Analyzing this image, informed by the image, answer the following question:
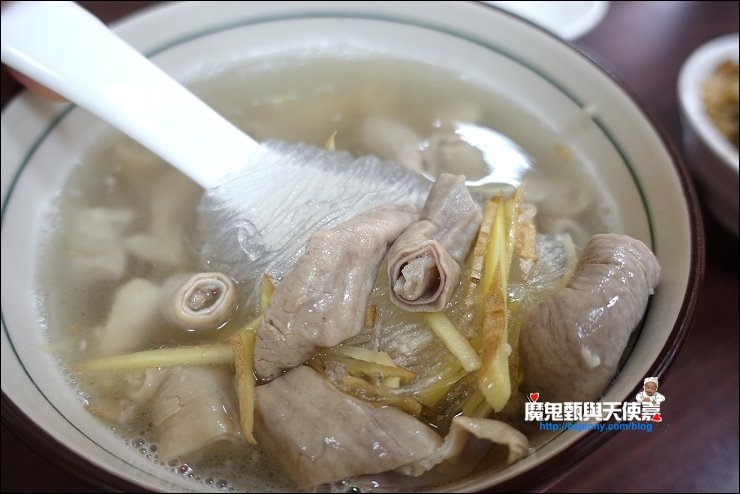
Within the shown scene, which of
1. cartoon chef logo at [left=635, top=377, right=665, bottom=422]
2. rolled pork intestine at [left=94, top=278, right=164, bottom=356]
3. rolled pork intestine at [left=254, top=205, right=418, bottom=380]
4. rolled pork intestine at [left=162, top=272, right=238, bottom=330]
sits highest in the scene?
cartoon chef logo at [left=635, top=377, right=665, bottom=422]

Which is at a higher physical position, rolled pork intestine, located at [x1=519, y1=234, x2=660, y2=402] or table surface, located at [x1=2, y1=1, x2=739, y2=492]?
rolled pork intestine, located at [x1=519, y1=234, x2=660, y2=402]

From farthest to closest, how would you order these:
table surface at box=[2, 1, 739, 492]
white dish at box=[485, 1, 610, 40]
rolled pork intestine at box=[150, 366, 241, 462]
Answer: white dish at box=[485, 1, 610, 40] → table surface at box=[2, 1, 739, 492] → rolled pork intestine at box=[150, 366, 241, 462]

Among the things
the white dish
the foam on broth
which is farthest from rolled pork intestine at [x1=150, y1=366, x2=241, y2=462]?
the white dish

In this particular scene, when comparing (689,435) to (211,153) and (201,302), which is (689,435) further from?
(211,153)

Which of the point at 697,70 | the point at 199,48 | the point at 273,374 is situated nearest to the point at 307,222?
the point at 273,374

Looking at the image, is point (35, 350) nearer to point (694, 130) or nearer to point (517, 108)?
point (517, 108)

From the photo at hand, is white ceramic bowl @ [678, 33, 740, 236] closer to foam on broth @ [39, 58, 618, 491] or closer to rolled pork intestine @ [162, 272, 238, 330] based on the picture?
foam on broth @ [39, 58, 618, 491]
